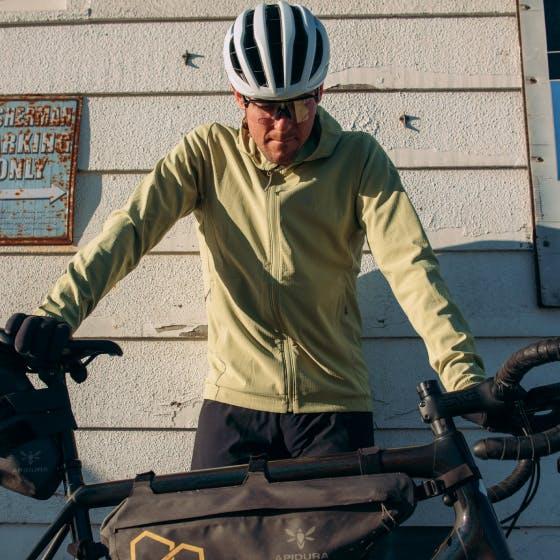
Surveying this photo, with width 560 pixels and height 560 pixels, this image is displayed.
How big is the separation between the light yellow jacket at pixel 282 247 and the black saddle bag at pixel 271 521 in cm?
75

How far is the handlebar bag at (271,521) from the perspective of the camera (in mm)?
1746

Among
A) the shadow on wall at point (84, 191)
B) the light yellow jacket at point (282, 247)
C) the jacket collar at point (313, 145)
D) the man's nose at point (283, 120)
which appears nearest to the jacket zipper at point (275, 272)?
the light yellow jacket at point (282, 247)

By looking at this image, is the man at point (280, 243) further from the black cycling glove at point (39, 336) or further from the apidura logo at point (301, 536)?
the apidura logo at point (301, 536)

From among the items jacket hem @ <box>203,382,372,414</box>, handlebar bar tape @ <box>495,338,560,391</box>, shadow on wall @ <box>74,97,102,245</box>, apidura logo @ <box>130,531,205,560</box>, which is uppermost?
shadow on wall @ <box>74,97,102,245</box>

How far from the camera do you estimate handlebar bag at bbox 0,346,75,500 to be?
203 cm

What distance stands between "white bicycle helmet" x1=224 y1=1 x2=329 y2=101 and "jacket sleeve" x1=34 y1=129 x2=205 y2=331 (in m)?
0.36

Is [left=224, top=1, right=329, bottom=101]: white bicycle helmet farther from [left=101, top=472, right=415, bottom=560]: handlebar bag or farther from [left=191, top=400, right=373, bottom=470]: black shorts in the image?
[left=101, top=472, right=415, bottom=560]: handlebar bag

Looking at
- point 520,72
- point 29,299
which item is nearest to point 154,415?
point 29,299

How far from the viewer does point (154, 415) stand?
3393 millimetres

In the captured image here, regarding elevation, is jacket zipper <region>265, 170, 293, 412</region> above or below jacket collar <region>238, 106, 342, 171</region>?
below

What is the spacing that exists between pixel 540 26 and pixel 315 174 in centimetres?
152

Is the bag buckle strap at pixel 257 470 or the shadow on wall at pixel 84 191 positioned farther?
the shadow on wall at pixel 84 191

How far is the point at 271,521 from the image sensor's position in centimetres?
177

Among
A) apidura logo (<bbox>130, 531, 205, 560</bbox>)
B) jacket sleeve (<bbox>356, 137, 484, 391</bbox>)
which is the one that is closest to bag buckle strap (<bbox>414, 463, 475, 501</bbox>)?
jacket sleeve (<bbox>356, 137, 484, 391</bbox>)
